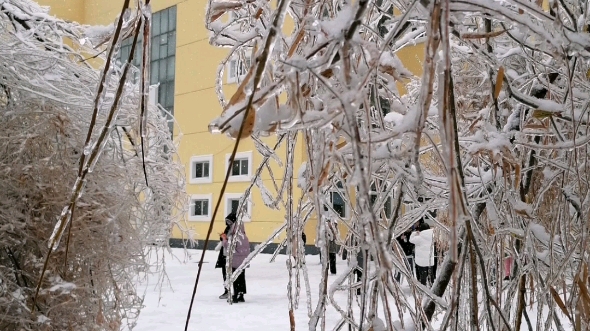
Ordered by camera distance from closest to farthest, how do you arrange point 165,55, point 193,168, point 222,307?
point 222,307 → point 193,168 → point 165,55

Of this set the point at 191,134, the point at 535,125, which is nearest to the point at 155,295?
the point at 535,125

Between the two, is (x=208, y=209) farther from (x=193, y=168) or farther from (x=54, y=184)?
(x=54, y=184)

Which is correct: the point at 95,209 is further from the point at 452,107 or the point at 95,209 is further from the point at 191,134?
the point at 191,134

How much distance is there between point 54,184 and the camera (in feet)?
7.41

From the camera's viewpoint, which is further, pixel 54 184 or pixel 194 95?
pixel 194 95

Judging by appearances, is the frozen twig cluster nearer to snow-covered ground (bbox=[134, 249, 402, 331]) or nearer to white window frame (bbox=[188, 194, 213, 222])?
snow-covered ground (bbox=[134, 249, 402, 331])

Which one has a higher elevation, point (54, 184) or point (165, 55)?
point (165, 55)

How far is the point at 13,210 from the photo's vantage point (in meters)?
2.17

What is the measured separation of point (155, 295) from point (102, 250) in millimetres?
4587

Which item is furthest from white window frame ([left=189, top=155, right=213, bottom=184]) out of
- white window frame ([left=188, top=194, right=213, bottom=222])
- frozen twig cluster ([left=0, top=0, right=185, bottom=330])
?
frozen twig cluster ([left=0, top=0, right=185, bottom=330])

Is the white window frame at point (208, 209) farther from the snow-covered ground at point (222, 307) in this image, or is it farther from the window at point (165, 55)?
the snow-covered ground at point (222, 307)

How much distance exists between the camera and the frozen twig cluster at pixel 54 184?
216 centimetres

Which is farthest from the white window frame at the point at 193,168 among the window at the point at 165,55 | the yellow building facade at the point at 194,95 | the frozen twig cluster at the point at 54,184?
the frozen twig cluster at the point at 54,184

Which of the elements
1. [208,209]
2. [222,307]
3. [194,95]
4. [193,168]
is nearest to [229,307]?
[222,307]
